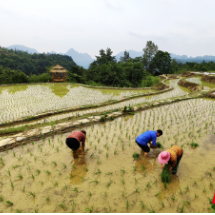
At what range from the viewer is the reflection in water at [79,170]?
2607 mm

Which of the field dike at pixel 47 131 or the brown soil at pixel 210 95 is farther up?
the brown soil at pixel 210 95

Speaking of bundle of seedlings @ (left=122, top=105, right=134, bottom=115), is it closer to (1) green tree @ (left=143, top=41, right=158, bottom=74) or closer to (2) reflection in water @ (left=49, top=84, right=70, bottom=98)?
(2) reflection in water @ (left=49, top=84, right=70, bottom=98)

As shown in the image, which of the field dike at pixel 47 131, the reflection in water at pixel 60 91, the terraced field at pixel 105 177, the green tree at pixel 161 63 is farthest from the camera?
the green tree at pixel 161 63

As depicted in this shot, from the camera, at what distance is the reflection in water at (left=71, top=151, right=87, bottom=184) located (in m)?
2.61

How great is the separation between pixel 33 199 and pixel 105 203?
1.20 metres

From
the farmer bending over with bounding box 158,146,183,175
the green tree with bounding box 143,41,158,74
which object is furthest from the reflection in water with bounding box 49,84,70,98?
the green tree with bounding box 143,41,158,74

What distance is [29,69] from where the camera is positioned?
50625mm

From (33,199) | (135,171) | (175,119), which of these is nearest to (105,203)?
(135,171)

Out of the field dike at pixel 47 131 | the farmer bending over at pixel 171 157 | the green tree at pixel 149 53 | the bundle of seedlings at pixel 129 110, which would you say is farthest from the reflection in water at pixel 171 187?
the green tree at pixel 149 53

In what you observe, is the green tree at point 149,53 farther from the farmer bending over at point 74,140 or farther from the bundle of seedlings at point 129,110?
the farmer bending over at point 74,140

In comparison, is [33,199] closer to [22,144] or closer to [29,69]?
[22,144]

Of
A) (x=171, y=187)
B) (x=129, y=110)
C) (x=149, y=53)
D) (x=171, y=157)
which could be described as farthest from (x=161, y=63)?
(x=171, y=187)

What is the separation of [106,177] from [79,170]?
0.60 m

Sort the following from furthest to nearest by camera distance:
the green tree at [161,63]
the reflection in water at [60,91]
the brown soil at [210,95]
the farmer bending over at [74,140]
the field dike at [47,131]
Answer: the green tree at [161,63] < the reflection in water at [60,91] < the brown soil at [210,95] < the field dike at [47,131] < the farmer bending over at [74,140]
